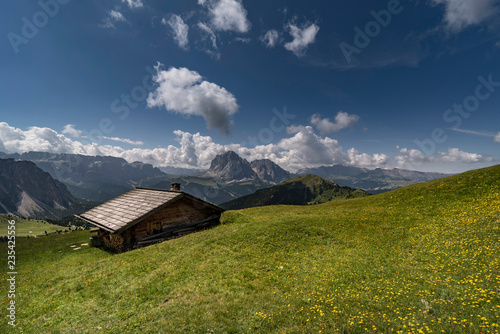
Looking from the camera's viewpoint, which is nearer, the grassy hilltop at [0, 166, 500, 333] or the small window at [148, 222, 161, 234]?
the grassy hilltop at [0, 166, 500, 333]

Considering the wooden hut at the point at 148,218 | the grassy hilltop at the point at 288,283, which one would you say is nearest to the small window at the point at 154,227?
the wooden hut at the point at 148,218

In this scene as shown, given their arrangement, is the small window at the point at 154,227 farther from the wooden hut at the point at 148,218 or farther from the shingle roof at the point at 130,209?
the shingle roof at the point at 130,209

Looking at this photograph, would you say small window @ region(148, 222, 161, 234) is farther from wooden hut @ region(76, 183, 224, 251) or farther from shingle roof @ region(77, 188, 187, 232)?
shingle roof @ region(77, 188, 187, 232)

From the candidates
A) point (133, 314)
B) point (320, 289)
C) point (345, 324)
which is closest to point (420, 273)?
point (320, 289)

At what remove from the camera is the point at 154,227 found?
27.4 meters

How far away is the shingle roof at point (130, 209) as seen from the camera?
2556 cm

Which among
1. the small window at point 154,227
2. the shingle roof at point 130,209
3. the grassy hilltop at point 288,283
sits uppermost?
the shingle roof at point 130,209

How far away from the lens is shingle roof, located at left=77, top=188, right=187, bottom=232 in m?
25.6

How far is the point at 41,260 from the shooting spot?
22656 millimetres

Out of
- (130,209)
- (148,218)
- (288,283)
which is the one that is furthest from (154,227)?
(288,283)

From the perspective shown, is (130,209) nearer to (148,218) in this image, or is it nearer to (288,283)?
(148,218)

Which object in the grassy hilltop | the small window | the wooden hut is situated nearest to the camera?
the grassy hilltop

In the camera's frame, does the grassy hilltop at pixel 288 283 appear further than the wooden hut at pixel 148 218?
No

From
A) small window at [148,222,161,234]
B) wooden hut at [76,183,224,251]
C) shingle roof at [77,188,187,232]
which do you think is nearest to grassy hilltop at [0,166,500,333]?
wooden hut at [76,183,224,251]
